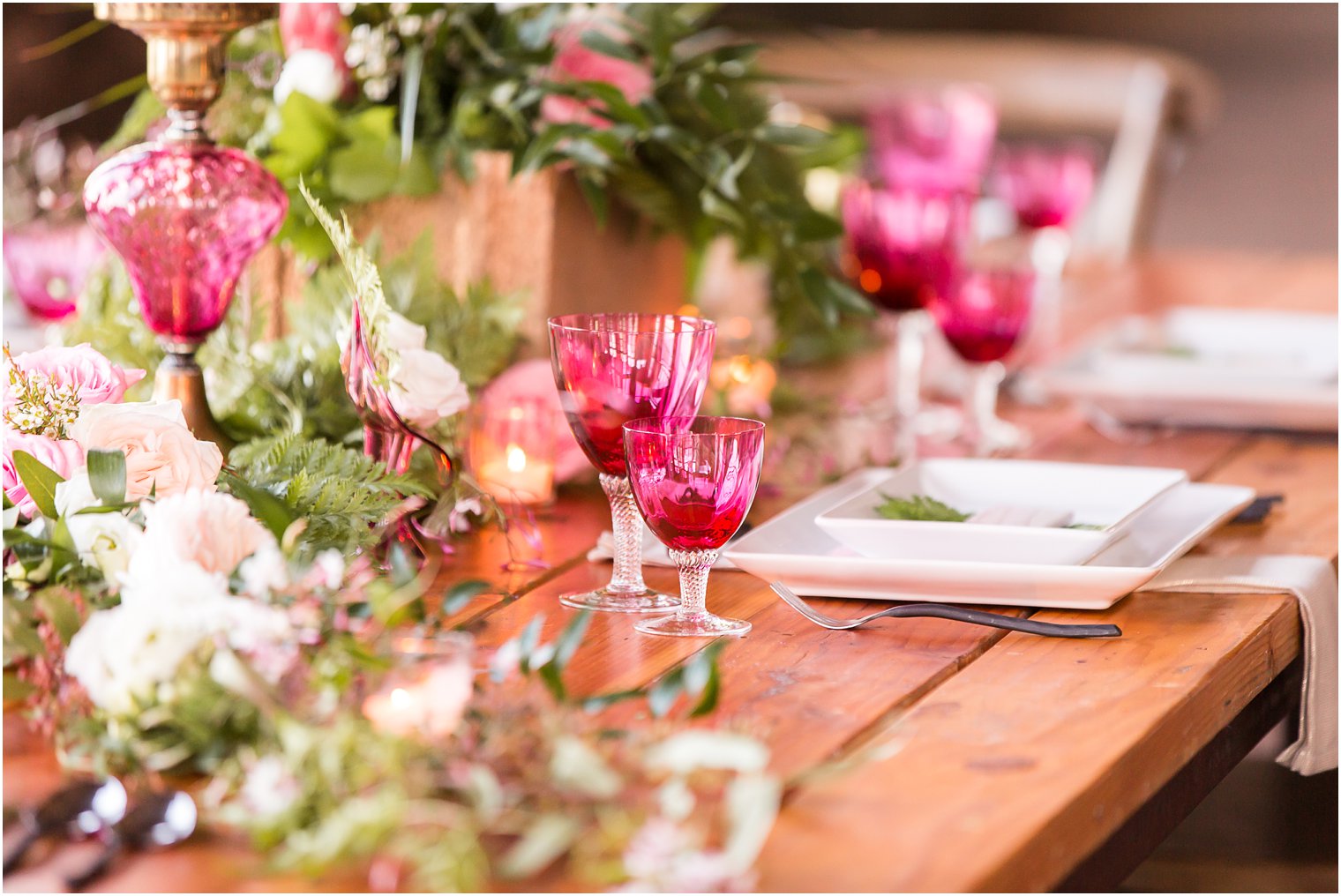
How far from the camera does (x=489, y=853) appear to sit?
0.65m

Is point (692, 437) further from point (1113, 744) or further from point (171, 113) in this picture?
point (171, 113)

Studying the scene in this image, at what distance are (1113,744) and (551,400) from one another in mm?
618

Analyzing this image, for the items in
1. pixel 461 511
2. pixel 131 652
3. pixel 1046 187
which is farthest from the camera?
pixel 1046 187

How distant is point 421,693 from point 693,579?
1.05ft

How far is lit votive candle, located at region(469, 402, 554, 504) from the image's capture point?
125cm

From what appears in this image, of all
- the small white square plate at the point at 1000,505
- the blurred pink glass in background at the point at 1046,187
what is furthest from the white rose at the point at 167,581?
the blurred pink glass in background at the point at 1046,187

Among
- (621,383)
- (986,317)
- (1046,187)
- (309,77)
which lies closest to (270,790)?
(621,383)

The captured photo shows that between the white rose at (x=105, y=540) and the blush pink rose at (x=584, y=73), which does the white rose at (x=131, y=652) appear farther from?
the blush pink rose at (x=584, y=73)

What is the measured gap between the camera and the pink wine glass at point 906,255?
1612 mm

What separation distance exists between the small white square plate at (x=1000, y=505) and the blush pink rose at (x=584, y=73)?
46 cm

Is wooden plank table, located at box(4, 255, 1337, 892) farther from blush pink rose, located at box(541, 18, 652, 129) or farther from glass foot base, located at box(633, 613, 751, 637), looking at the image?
blush pink rose, located at box(541, 18, 652, 129)

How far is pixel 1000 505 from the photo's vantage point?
118 centimetres

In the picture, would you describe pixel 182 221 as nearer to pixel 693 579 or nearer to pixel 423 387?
pixel 423 387

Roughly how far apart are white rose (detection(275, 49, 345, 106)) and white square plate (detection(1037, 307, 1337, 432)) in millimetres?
778
